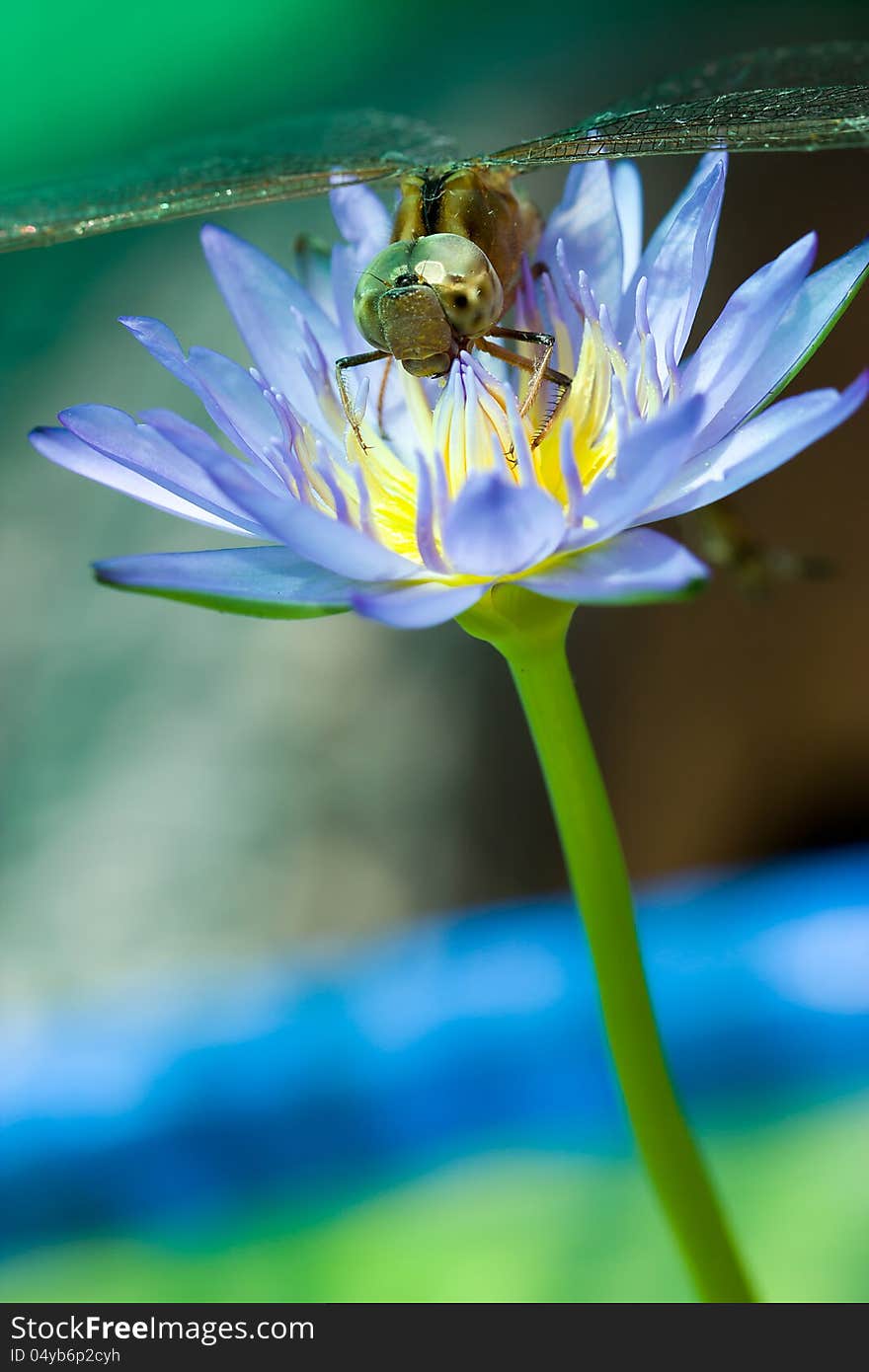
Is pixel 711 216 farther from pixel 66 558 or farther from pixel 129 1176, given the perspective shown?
pixel 66 558

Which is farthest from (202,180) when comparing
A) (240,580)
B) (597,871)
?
(597,871)

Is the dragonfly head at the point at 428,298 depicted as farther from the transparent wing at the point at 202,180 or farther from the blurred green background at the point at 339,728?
the blurred green background at the point at 339,728

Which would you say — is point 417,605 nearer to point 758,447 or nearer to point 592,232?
point 758,447

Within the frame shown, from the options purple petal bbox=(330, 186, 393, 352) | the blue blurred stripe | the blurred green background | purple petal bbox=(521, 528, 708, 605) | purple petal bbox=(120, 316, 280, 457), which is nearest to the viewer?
purple petal bbox=(521, 528, 708, 605)

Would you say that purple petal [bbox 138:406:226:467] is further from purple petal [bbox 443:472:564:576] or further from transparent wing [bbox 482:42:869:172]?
transparent wing [bbox 482:42:869:172]

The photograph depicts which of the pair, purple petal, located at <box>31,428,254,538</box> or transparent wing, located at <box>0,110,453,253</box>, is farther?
transparent wing, located at <box>0,110,453,253</box>

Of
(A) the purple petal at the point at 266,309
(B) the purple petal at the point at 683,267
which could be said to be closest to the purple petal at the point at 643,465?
(B) the purple petal at the point at 683,267

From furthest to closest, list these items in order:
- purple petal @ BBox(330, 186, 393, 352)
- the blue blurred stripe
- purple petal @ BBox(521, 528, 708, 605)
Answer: the blue blurred stripe, purple petal @ BBox(330, 186, 393, 352), purple petal @ BBox(521, 528, 708, 605)

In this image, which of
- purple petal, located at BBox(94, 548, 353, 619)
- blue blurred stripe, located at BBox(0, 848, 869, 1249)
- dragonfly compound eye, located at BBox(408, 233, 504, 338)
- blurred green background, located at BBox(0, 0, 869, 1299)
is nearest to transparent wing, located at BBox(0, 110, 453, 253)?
dragonfly compound eye, located at BBox(408, 233, 504, 338)

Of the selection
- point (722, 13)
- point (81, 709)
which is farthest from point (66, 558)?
point (722, 13)
